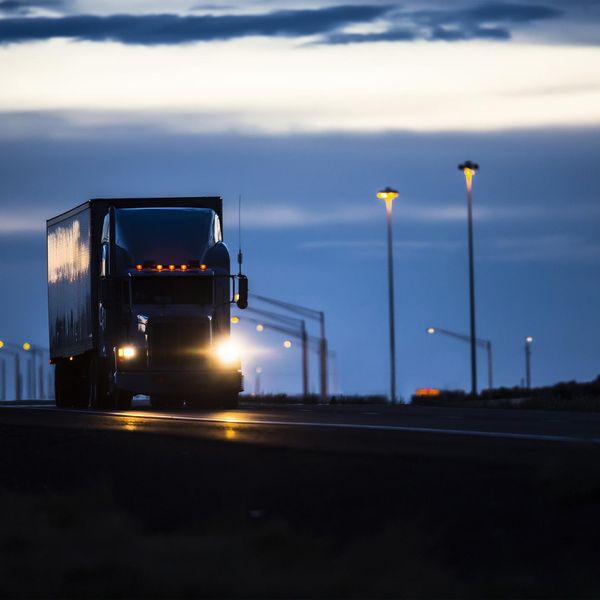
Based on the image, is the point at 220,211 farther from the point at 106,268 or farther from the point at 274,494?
the point at 274,494

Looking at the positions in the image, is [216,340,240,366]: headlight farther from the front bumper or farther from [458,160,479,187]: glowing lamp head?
[458,160,479,187]: glowing lamp head

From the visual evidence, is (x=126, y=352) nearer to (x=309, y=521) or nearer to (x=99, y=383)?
(x=99, y=383)

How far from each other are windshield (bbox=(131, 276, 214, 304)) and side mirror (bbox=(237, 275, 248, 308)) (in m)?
0.70

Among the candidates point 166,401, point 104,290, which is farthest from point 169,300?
point 166,401

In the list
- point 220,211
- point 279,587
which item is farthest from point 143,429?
point 279,587

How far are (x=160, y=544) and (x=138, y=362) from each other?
81.6 ft

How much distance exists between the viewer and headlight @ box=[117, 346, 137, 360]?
38625 mm

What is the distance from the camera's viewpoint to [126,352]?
38719 mm

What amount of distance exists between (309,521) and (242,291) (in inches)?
896

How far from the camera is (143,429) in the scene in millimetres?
28141

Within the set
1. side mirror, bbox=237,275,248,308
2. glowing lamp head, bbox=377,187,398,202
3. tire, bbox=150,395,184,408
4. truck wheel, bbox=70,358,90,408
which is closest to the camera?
side mirror, bbox=237,275,248,308

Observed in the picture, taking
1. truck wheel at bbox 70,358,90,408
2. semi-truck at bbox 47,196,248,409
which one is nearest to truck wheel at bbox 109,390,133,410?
semi-truck at bbox 47,196,248,409

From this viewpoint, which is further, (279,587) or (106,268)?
(106,268)

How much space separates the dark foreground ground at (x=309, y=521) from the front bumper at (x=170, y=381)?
1499cm
